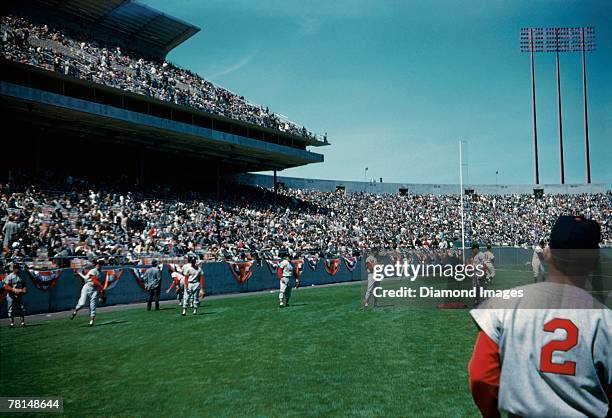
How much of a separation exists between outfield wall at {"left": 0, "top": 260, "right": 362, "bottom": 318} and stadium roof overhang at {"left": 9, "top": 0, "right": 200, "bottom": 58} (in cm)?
2602

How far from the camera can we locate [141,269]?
76.5ft

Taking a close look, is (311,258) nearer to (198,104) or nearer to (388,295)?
(388,295)

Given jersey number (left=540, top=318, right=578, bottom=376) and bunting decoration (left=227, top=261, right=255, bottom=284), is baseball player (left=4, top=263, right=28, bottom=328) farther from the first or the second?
jersey number (left=540, top=318, right=578, bottom=376)

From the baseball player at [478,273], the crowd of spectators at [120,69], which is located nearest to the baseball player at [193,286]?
the baseball player at [478,273]

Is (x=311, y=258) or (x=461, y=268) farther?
(x=311, y=258)

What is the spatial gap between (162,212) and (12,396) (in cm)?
2467

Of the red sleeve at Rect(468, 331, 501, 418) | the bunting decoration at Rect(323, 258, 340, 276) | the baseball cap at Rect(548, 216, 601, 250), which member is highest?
the baseball cap at Rect(548, 216, 601, 250)

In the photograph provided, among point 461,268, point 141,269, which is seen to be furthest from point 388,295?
point 141,269

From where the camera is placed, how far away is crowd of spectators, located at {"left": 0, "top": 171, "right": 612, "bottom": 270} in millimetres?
23938

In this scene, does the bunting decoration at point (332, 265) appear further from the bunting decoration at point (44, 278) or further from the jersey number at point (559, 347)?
the jersey number at point (559, 347)

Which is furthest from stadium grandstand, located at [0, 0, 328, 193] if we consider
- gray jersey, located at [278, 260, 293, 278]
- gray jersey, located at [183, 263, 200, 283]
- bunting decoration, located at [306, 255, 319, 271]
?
gray jersey, located at [278, 260, 293, 278]

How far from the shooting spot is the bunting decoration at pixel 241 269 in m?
28.0

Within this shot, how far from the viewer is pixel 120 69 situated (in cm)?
3697

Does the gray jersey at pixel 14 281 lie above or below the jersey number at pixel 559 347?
below
